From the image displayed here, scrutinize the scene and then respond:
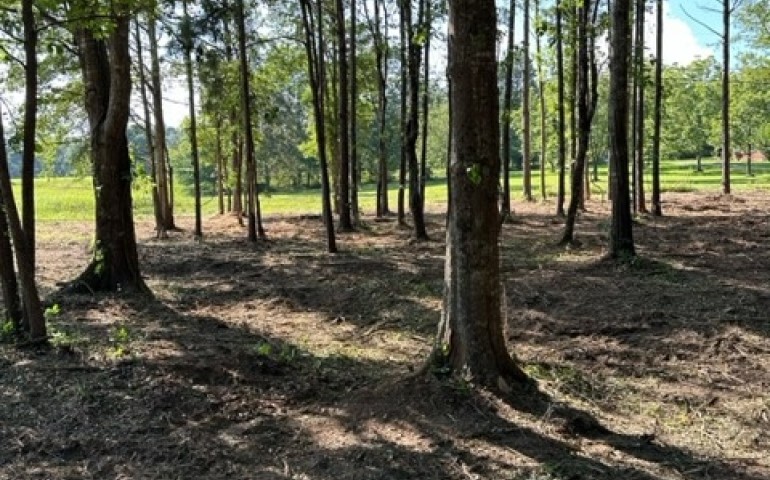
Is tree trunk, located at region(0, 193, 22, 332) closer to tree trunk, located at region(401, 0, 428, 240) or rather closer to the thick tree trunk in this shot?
the thick tree trunk

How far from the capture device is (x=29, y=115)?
252 inches

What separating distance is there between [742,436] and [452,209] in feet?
8.45

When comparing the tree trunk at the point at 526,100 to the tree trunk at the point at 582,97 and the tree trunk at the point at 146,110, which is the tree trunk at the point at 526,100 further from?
the tree trunk at the point at 146,110

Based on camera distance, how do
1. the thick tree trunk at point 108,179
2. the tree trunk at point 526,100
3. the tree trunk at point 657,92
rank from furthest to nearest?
the tree trunk at point 526,100 < the tree trunk at point 657,92 < the thick tree trunk at point 108,179

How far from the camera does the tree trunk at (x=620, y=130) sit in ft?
36.8

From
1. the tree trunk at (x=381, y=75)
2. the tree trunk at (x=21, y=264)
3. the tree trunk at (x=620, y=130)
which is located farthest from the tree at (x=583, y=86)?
the tree trunk at (x=21, y=264)

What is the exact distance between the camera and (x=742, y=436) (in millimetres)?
4910

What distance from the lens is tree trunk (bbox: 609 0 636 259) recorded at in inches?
441

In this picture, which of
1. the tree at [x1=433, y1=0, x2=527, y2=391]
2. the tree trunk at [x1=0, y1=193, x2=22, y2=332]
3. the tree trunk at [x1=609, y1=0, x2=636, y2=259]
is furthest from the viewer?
the tree trunk at [x1=609, y1=0, x2=636, y2=259]

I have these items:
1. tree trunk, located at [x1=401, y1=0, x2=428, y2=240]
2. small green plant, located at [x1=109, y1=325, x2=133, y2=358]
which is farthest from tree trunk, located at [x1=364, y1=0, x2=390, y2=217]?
small green plant, located at [x1=109, y1=325, x2=133, y2=358]

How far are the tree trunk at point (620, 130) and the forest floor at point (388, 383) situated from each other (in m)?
0.65

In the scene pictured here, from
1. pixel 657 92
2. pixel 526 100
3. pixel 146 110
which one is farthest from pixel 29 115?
pixel 526 100

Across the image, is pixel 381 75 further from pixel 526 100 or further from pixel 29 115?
pixel 29 115

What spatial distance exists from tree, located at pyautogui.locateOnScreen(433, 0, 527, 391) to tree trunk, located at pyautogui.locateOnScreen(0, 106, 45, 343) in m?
3.90
